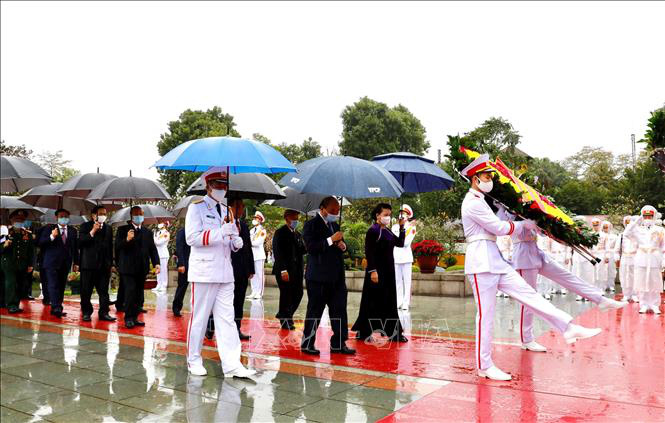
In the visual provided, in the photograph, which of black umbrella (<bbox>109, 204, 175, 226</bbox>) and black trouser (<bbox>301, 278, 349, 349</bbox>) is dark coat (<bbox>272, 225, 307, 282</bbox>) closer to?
black trouser (<bbox>301, 278, 349, 349</bbox>)

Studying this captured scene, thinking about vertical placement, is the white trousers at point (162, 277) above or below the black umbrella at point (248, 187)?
below

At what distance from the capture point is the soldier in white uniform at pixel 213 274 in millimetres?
5984

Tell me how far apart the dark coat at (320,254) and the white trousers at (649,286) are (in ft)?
23.0

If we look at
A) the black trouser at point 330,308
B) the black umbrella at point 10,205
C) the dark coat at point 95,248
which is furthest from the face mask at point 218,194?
the black umbrella at point 10,205

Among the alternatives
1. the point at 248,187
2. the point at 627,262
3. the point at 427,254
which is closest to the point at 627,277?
the point at 627,262

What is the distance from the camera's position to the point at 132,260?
951 cm

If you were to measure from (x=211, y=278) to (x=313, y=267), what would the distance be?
1.41 m

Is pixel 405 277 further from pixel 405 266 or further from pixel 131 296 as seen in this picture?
pixel 131 296

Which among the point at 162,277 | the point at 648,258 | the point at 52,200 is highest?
the point at 52,200

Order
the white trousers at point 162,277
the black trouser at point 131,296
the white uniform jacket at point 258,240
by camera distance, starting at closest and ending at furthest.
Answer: the black trouser at point 131,296 < the white uniform jacket at point 258,240 < the white trousers at point 162,277

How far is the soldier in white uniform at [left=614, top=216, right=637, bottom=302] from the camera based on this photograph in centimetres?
1219

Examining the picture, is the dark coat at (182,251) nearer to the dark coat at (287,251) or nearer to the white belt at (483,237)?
the dark coat at (287,251)

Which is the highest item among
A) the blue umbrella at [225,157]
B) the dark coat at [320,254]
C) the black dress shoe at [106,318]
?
the blue umbrella at [225,157]

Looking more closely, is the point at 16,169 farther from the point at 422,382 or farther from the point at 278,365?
the point at 422,382
